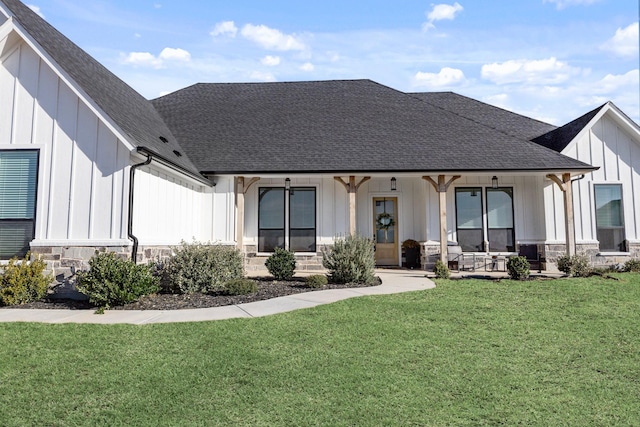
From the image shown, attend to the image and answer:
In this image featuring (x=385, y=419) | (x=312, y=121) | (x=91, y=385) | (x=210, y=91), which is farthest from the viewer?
(x=210, y=91)

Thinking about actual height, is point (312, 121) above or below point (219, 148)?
above

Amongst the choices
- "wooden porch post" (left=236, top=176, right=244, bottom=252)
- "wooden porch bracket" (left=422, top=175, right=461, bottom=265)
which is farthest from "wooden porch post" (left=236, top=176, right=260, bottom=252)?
"wooden porch bracket" (left=422, top=175, right=461, bottom=265)

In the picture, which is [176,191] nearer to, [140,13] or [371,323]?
[140,13]

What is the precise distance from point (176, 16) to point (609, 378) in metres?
13.0

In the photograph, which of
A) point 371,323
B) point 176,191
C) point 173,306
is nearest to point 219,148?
point 176,191

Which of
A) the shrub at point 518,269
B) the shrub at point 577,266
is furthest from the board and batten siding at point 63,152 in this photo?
the shrub at point 577,266

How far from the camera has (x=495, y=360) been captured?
15.5ft

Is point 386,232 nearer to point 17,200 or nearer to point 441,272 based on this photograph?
point 441,272

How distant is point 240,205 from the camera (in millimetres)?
12930

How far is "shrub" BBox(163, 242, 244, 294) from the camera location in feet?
27.7

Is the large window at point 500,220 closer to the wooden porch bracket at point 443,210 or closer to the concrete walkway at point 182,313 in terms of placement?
the wooden porch bracket at point 443,210

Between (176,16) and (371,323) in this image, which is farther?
(176,16)

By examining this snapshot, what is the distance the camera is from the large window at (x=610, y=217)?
43.5 feet

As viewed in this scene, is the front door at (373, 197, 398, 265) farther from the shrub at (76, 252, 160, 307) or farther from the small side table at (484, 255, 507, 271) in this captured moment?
the shrub at (76, 252, 160, 307)
